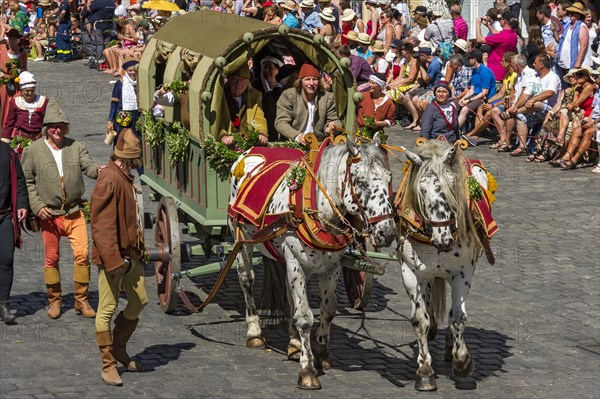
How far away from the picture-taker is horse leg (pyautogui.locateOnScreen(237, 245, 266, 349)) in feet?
38.7

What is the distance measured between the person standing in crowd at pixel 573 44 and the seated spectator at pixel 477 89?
4.06ft

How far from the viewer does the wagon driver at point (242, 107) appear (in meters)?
12.6

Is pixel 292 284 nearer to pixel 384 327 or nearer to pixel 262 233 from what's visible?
pixel 262 233

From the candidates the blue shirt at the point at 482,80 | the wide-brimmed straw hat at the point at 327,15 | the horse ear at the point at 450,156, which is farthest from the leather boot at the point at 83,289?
the wide-brimmed straw hat at the point at 327,15

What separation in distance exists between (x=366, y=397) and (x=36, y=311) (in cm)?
393

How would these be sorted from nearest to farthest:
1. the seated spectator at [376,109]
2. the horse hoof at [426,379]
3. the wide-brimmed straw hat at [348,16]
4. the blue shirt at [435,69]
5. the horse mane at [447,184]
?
the horse mane at [447,184] → the horse hoof at [426,379] → the seated spectator at [376,109] → the blue shirt at [435,69] → the wide-brimmed straw hat at [348,16]

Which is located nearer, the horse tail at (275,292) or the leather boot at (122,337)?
the leather boot at (122,337)

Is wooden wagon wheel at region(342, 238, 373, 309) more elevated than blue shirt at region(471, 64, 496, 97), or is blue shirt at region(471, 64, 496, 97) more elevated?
blue shirt at region(471, 64, 496, 97)

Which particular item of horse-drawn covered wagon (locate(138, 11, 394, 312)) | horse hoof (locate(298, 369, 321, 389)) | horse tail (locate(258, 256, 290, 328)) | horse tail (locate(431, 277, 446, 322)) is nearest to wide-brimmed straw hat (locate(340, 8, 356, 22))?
horse-drawn covered wagon (locate(138, 11, 394, 312))

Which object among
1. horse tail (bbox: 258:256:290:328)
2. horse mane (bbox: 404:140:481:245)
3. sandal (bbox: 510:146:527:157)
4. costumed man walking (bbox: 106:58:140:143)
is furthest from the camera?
sandal (bbox: 510:146:527:157)

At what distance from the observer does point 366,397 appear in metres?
10.3

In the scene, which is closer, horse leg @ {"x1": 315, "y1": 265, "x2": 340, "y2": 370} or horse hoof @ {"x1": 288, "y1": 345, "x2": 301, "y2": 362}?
horse leg @ {"x1": 315, "y1": 265, "x2": 340, "y2": 370}

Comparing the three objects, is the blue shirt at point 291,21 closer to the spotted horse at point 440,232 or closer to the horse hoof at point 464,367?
the spotted horse at point 440,232

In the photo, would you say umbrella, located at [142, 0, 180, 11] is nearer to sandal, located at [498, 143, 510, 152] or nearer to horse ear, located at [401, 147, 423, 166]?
sandal, located at [498, 143, 510, 152]
